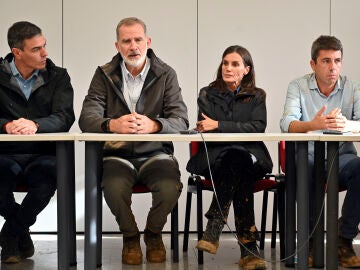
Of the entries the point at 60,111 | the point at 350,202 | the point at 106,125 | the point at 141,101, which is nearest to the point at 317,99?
the point at 350,202

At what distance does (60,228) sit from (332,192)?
1.35 metres

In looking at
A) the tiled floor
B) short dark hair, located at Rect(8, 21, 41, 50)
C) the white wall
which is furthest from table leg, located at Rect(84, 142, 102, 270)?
the white wall

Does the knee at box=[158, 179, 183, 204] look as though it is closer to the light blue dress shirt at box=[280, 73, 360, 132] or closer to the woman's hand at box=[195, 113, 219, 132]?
the woman's hand at box=[195, 113, 219, 132]

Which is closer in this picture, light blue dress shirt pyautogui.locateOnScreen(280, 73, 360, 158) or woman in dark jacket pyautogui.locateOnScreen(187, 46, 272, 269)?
woman in dark jacket pyautogui.locateOnScreen(187, 46, 272, 269)

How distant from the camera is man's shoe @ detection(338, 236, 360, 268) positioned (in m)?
3.48

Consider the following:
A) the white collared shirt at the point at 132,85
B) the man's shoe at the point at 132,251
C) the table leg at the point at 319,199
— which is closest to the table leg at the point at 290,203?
the table leg at the point at 319,199

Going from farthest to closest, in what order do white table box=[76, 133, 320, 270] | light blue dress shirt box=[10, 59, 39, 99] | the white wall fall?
the white wall, light blue dress shirt box=[10, 59, 39, 99], white table box=[76, 133, 320, 270]

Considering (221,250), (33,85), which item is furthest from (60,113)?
(221,250)

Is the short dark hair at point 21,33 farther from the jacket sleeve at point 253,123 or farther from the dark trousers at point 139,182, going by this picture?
the jacket sleeve at point 253,123

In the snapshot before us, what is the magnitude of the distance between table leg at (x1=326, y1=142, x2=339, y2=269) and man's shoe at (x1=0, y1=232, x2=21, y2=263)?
1714 mm

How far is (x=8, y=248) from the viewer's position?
141 inches

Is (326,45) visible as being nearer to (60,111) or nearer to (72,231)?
(60,111)

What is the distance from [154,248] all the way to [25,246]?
2.57 feet

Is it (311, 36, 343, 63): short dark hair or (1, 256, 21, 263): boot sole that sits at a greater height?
(311, 36, 343, 63): short dark hair
